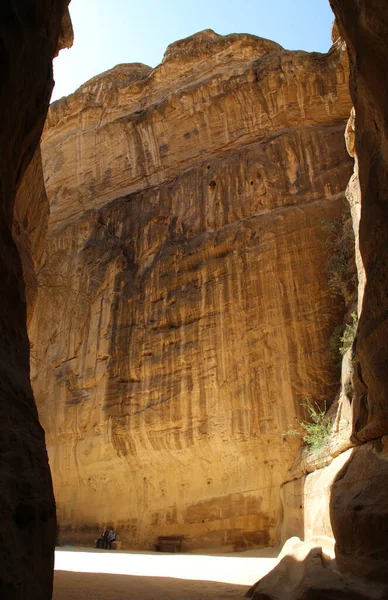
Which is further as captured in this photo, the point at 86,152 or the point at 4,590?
the point at 86,152

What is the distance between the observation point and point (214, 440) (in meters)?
14.7

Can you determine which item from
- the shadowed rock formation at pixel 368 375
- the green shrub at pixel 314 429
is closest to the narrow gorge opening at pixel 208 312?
the green shrub at pixel 314 429

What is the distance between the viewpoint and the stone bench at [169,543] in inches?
560

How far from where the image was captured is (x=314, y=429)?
A: 11922mm

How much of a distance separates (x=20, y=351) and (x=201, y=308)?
474 inches

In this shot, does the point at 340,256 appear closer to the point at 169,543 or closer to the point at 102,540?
Answer: the point at 169,543

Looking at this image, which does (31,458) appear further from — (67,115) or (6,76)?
(67,115)

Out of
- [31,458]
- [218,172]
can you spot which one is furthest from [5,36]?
[218,172]

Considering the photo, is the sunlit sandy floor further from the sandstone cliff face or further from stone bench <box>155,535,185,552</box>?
the sandstone cliff face

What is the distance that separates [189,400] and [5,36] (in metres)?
12.3

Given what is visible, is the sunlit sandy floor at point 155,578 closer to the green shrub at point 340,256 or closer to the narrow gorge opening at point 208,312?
the narrow gorge opening at point 208,312

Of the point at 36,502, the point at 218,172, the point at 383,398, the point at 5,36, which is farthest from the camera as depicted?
the point at 218,172

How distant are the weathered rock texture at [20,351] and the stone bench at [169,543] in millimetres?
11329

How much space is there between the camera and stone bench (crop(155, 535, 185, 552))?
1424 centimetres
